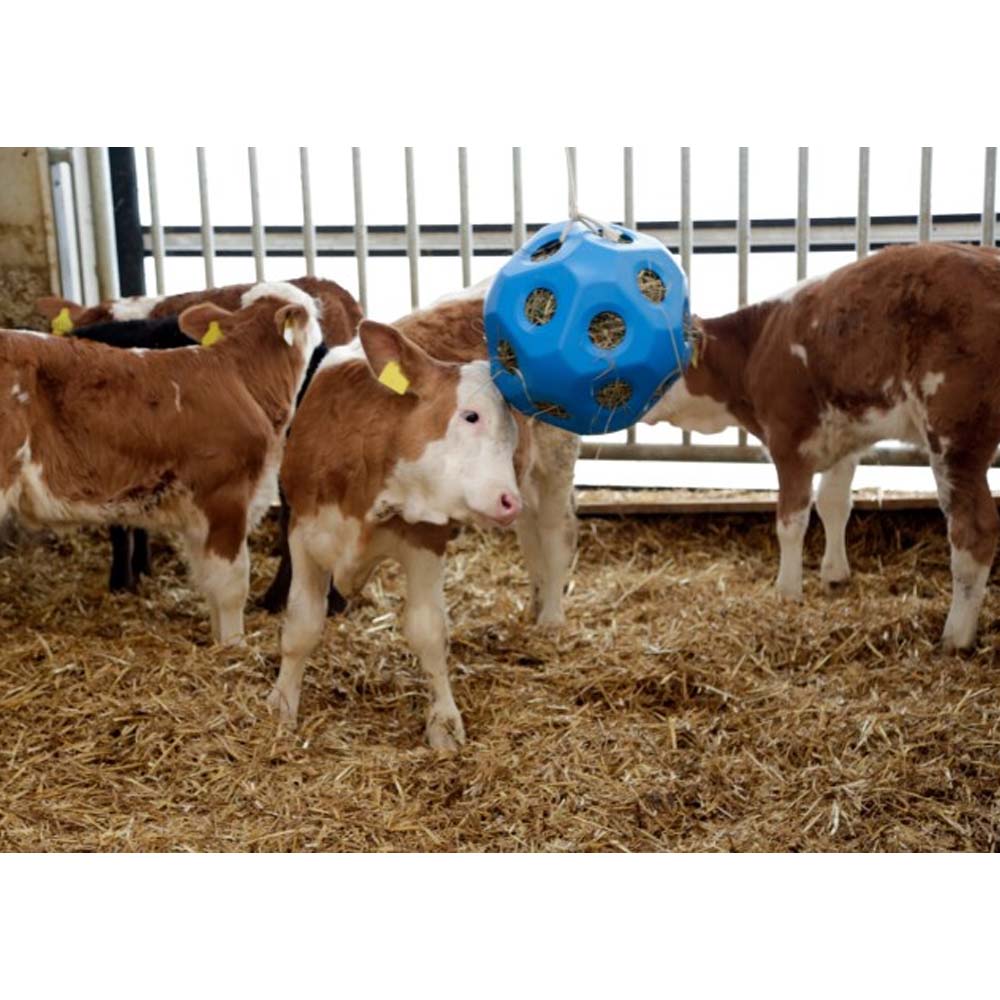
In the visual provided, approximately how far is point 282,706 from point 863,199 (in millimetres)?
4942

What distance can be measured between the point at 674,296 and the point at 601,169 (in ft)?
15.2

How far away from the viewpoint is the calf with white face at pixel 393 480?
15.0 ft

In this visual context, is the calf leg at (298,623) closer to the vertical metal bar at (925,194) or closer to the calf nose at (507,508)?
the calf nose at (507,508)

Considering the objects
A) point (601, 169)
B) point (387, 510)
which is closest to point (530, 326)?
point (387, 510)

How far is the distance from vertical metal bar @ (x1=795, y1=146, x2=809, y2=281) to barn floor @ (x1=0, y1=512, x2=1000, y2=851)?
2.23 metres

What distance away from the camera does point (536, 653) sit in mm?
5996

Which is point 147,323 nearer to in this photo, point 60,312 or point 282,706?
point 60,312

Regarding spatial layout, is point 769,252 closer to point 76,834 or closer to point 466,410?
point 466,410

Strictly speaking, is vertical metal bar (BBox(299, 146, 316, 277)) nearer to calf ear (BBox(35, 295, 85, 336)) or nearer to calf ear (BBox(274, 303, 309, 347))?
calf ear (BBox(35, 295, 85, 336))

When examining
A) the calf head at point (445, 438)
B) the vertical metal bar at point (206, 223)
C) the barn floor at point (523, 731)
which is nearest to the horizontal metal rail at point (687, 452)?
the barn floor at point (523, 731)

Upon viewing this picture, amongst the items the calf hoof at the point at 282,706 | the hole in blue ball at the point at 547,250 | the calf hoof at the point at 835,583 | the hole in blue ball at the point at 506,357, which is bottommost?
the calf hoof at the point at 835,583

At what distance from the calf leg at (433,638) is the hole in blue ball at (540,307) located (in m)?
1.19

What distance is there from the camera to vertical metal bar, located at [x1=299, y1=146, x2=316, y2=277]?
8438 millimetres

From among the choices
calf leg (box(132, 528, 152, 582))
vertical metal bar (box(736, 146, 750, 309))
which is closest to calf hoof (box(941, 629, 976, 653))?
vertical metal bar (box(736, 146, 750, 309))
